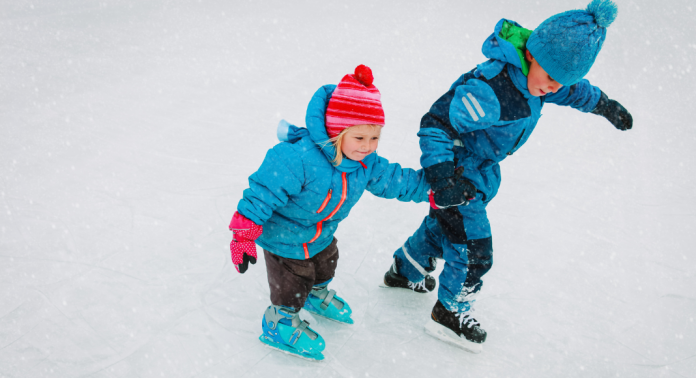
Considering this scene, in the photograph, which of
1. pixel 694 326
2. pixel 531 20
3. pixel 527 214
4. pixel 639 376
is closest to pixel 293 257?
pixel 639 376

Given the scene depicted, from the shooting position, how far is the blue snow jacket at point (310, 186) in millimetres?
1556

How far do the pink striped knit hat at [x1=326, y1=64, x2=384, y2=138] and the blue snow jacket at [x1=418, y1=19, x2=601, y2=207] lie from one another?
0.87ft

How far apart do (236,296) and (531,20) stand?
5.30m

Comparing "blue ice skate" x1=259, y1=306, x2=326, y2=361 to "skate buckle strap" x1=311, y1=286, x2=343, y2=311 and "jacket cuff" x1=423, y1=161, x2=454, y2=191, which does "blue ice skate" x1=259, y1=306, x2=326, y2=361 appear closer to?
"skate buckle strap" x1=311, y1=286, x2=343, y2=311

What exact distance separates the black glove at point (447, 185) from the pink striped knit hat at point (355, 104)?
290 mm

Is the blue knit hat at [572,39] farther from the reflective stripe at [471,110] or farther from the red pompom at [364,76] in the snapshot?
the red pompom at [364,76]

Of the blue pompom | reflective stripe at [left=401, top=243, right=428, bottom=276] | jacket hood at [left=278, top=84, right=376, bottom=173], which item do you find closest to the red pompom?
jacket hood at [left=278, top=84, right=376, bottom=173]

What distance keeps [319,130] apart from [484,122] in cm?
59

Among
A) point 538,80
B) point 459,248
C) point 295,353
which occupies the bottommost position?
point 295,353

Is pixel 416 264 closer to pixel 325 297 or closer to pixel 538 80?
pixel 325 297

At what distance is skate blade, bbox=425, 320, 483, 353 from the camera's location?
1990 mm

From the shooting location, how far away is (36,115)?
340 cm

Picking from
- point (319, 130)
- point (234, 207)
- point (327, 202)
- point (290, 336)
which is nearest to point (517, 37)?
point (319, 130)

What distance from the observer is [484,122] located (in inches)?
64.3
